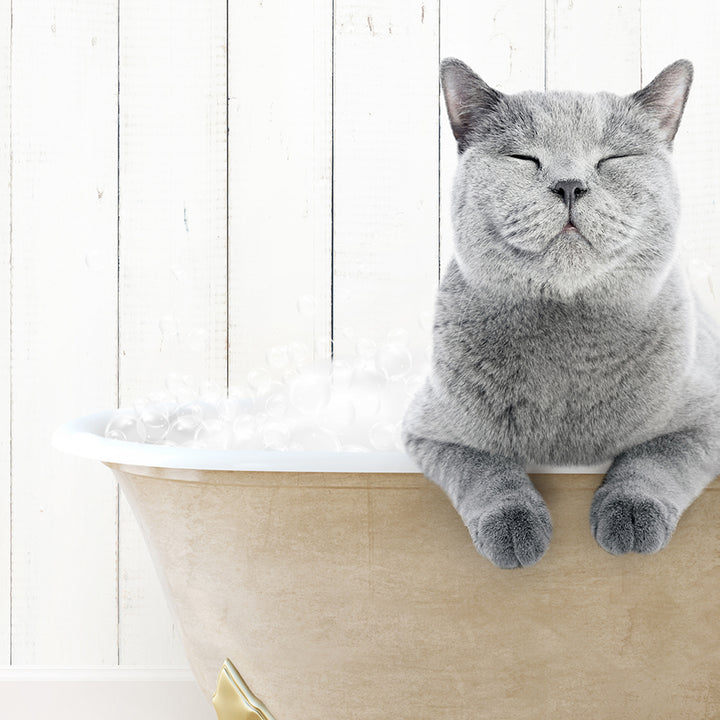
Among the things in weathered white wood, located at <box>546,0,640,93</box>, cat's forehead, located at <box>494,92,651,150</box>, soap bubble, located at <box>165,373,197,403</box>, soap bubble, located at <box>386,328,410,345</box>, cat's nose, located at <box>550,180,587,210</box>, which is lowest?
soap bubble, located at <box>165,373,197,403</box>

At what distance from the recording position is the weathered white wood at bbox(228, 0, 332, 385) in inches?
63.6

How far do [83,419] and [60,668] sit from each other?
831 millimetres

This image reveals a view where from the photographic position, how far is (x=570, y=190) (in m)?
0.74

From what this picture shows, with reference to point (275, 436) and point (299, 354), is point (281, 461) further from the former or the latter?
point (299, 354)

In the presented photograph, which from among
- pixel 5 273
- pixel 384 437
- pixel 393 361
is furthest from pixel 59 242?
pixel 384 437

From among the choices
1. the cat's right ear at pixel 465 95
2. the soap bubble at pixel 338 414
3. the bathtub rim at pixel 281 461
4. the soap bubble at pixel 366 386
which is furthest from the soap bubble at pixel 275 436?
the cat's right ear at pixel 465 95

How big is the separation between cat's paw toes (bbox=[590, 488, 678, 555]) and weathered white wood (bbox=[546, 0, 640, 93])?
1160 millimetres

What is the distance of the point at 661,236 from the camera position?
78 cm

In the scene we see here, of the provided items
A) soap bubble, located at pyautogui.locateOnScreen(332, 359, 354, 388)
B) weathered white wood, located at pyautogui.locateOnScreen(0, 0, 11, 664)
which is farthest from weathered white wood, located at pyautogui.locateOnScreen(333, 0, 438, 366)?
weathered white wood, located at pyautogui.locateOnScreen(0, 0, 11, 664)

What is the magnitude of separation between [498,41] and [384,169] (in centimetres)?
38

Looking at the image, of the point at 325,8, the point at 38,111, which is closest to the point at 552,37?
the point at 325,8

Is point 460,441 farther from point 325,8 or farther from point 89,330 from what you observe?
point 325,8

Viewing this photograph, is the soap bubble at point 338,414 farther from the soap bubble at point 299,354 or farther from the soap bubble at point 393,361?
the soap bubble at point 299,354

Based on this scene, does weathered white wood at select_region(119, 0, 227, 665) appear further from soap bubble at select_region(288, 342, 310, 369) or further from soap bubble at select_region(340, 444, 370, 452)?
soap bubble at select_region(340, 444, 370, 452)
